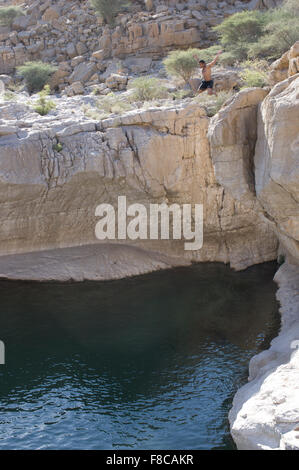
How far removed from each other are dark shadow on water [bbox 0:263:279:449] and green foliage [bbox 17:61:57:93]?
1409 cm

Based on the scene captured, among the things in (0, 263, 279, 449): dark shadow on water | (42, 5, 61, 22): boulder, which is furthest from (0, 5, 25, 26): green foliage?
(0, 263, 279, 449): dark shadow on water

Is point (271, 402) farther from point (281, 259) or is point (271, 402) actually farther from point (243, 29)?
point (243, 29)

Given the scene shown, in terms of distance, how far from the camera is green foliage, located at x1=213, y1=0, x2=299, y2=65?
2091cm

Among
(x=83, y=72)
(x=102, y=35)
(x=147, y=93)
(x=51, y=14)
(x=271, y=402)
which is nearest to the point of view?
(x=271, y=402)

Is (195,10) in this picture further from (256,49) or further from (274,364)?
(274,364)

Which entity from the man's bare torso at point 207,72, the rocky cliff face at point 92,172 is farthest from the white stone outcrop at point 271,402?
the man's bare torso at point 207,72

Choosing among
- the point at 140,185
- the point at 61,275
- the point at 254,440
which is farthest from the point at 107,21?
the point at 254,440

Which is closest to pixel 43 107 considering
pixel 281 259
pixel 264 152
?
pixel 264 152

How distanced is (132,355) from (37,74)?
19510mm

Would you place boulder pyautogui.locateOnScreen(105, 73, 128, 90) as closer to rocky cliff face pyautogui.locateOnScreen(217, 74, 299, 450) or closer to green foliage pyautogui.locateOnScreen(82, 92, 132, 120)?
green foliage pyautogui.locateOnScreen(82, 92, 132, 120)

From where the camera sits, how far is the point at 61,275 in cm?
1675

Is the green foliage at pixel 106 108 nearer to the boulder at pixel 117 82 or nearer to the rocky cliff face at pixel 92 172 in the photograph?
the rocky cliff face at pixel 92 172

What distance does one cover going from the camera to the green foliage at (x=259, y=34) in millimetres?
20906

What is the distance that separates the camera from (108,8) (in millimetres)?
28500
